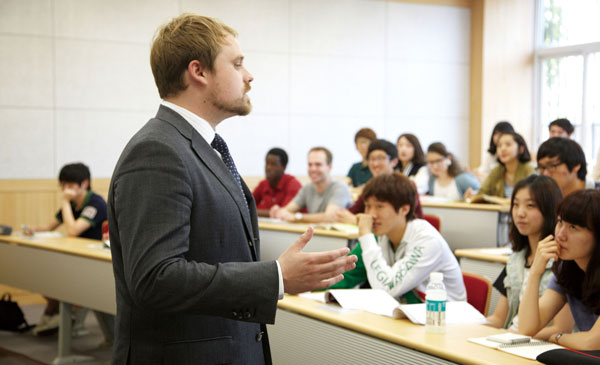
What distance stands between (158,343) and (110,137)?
6008 millimetres

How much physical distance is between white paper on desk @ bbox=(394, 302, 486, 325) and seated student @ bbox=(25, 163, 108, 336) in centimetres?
318

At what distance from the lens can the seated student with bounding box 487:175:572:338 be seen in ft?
8.63

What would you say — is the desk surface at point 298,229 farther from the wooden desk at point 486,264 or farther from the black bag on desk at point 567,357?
the black bag on desk at point 567,357

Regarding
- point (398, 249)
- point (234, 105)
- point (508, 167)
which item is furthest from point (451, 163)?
point (234, 105)

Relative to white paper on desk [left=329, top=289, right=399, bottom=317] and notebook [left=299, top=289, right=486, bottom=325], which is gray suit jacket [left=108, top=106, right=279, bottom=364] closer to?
notebook [left=299, top=289, right=486, bottom=325]

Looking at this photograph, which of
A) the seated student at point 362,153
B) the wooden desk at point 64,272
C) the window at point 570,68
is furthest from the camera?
the window at point 570,68

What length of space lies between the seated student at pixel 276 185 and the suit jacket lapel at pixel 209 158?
4429 millimetres

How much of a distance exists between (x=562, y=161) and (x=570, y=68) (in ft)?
18.0

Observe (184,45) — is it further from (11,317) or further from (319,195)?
(11,317)

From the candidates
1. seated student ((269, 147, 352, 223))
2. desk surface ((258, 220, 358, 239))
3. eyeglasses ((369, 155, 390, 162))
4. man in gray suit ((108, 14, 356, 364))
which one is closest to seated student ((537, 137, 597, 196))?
desk surface ((258, 220, 358, 239))

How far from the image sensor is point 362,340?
2279mm

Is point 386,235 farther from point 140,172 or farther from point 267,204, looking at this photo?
point 267,204

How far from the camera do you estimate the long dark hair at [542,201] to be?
105 inches

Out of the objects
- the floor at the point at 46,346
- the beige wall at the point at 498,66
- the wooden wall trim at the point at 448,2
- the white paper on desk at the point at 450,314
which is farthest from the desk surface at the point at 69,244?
the beige wall at the point at 498,66
